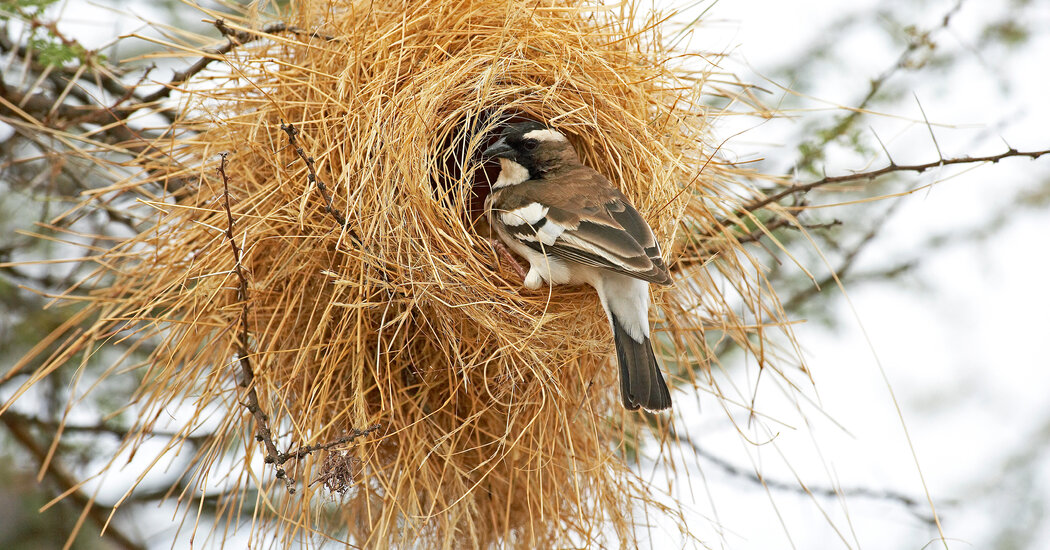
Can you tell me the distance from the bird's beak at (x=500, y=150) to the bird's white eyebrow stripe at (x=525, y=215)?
16 cm

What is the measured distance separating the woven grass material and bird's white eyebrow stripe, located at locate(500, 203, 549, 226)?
14 cm

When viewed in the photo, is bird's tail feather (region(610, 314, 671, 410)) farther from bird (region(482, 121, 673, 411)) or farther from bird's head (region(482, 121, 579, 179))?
bird's head (region(482, 121, 579, 179))

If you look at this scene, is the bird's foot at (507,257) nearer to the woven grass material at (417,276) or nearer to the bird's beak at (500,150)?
the woven grass material at (417,276)

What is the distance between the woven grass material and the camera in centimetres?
179

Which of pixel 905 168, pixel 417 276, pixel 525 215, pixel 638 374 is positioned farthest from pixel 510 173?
pixel 905 168

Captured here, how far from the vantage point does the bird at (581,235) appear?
5.83ft

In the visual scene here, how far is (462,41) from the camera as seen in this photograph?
6.46 feet

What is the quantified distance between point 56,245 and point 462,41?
1784mm

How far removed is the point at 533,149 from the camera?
2197mm

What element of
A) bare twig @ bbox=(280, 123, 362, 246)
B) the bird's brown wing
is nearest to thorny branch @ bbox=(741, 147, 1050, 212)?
the bird's brown wing

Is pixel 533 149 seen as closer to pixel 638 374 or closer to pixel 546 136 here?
pixel 546 136

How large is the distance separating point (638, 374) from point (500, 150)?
0.73 metres

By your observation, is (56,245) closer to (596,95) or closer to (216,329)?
(216,329)

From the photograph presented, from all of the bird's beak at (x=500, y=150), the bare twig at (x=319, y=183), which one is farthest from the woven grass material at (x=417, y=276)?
the bird's beak at (x=500, y=150)
